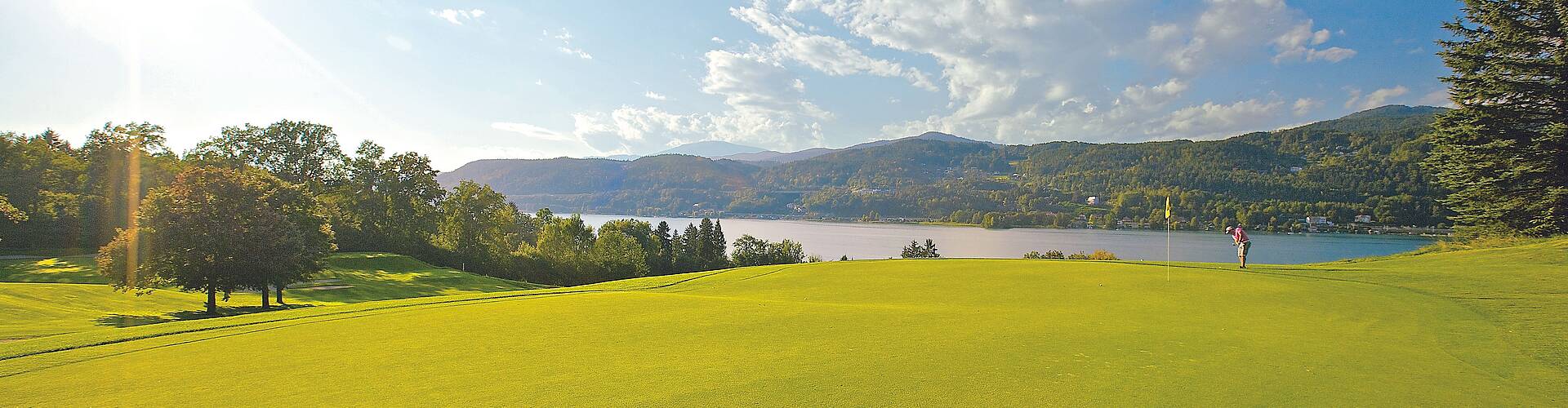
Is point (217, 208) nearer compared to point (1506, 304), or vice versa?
point (1506, 304)

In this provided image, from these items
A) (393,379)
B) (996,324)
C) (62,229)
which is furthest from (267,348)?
(62,229)

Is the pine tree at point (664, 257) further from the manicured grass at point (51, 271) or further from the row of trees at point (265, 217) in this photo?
the manicured grass at point (51, 271)

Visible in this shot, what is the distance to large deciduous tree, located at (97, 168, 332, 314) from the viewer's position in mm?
20078

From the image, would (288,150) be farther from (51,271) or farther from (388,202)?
(51,271)

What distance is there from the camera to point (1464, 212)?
31.4 m

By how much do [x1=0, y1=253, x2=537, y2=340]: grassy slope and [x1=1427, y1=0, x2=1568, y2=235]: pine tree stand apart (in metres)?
45.8

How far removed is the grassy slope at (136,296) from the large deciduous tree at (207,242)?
1062 mm

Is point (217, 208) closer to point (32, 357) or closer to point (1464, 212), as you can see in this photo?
point (32, 357)

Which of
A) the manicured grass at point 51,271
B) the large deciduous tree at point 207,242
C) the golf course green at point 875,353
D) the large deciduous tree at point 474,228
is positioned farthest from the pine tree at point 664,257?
the golf course green at point 875,353

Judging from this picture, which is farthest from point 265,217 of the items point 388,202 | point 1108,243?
point 1108,243

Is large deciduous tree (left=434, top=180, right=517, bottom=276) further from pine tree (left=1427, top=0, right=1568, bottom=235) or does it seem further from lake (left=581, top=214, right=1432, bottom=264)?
pine tree (left=1427, top=0, right=1568, bottom=235)

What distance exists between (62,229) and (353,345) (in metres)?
50.0

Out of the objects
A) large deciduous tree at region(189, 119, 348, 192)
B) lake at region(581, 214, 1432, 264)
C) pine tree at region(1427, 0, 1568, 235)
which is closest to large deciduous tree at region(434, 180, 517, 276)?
large deciduous tree at region(189, 119, 348, 192)

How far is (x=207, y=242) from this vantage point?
2050cm
